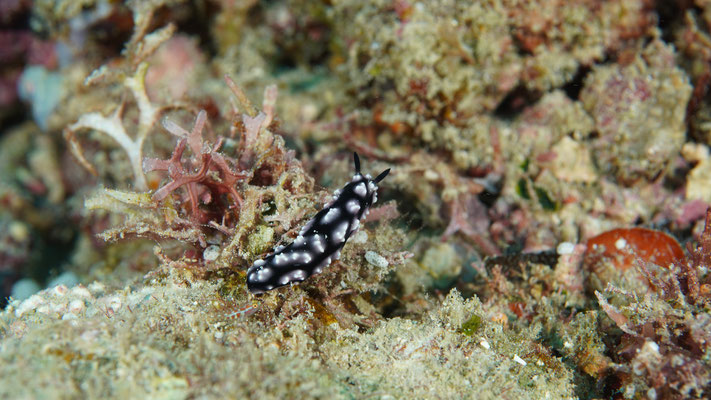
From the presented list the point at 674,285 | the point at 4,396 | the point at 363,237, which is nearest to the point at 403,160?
the point at 363,237

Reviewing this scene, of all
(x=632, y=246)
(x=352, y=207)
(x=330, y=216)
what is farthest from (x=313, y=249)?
(x=632, y=246)

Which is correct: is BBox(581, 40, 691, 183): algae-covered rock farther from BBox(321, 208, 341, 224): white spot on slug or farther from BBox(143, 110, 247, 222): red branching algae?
BBox(143, 110, 247, 222): red branching algae

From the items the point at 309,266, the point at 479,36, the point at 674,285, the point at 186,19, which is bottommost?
the point at 674,285

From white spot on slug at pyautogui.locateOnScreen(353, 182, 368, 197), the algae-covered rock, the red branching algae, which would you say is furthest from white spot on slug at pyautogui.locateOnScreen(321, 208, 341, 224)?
the algae-covered rock

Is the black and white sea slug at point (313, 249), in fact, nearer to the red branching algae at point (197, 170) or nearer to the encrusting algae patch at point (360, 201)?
the encrusting algae patch at point (360, 201)

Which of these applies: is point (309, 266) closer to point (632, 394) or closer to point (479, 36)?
point (632, 394)

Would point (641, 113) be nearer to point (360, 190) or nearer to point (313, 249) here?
point (360, 190)

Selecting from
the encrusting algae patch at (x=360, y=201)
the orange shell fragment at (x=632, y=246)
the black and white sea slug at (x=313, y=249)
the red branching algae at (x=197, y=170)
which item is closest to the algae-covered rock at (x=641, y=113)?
the encrusting algae patch at (x=360, y=201)
